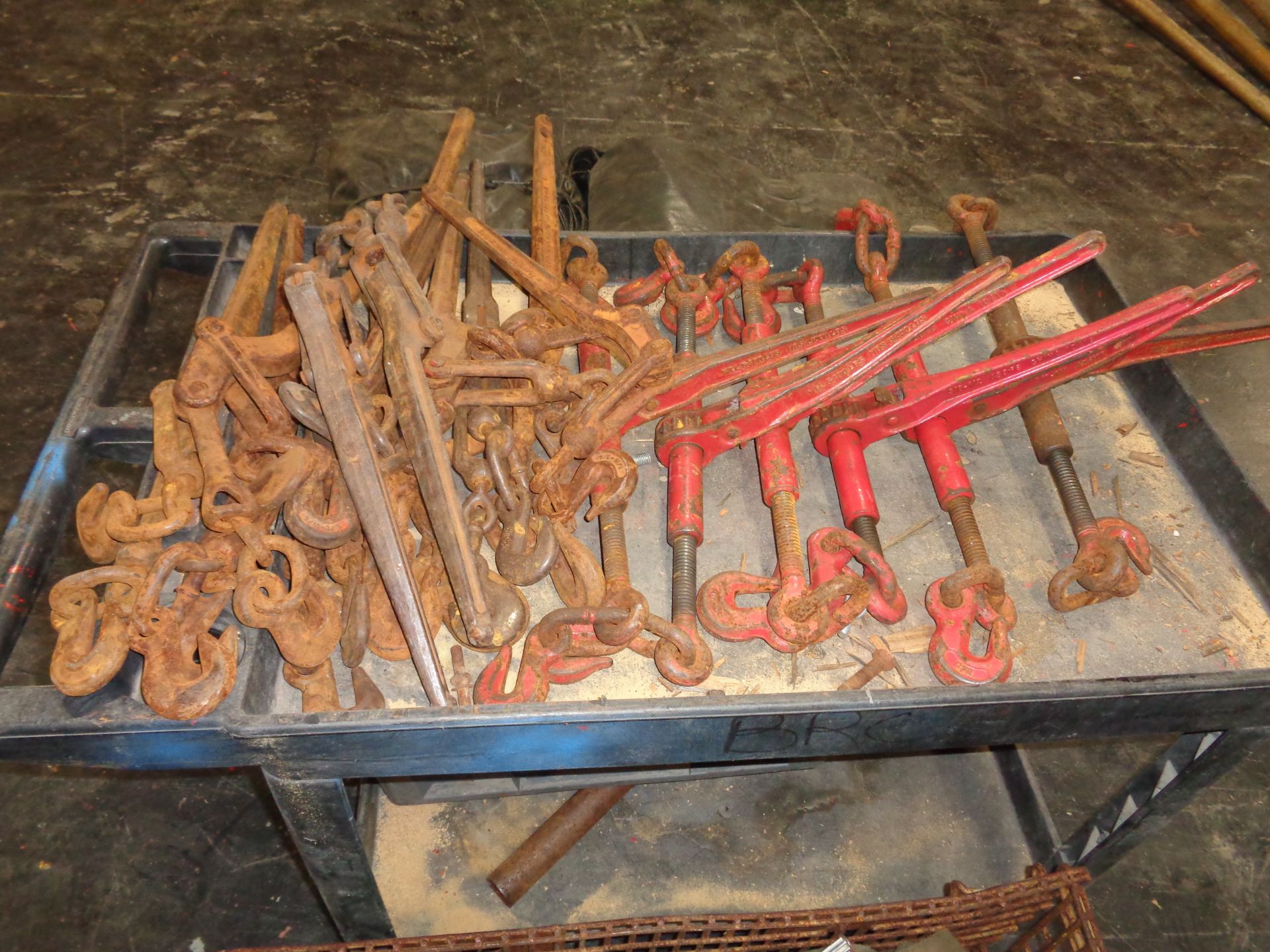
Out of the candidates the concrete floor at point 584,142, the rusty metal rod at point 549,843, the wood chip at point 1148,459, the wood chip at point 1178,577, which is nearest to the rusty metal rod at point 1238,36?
the concrete floor at point 584,142

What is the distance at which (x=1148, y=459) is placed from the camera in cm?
217

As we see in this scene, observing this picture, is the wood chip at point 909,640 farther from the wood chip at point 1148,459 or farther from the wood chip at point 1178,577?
the wood chip at point 1148,459

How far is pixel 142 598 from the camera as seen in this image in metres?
1.41

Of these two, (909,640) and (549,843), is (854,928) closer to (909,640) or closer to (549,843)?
(909,640)

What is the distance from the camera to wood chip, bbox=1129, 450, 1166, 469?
216cm

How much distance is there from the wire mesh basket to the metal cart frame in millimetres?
255

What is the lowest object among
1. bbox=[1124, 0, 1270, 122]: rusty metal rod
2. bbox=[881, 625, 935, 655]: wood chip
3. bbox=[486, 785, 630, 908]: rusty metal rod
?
bbox=[486, 785, 630, 908]: rusty metal rod

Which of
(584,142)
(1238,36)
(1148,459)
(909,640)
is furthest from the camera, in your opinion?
(1238,36)

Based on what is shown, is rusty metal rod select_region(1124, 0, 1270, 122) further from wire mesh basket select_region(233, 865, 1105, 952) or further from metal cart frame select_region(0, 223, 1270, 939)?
wire mesh basket select_region(233, 865, 1105, 952)

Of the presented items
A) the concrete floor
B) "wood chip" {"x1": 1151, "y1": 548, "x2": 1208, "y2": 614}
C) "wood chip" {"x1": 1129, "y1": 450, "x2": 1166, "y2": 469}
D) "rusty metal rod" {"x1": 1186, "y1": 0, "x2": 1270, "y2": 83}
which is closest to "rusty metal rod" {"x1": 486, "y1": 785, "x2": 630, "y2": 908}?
Answer: the concrete floor

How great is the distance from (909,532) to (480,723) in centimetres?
107

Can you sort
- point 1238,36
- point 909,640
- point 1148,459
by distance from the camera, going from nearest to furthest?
point 909,640 → point 1148,459 → point 1238,36

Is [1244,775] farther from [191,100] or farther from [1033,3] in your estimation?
[191,100]

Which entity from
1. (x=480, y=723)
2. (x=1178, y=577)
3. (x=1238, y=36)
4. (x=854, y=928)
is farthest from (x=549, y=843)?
(x=1238, y=36)
